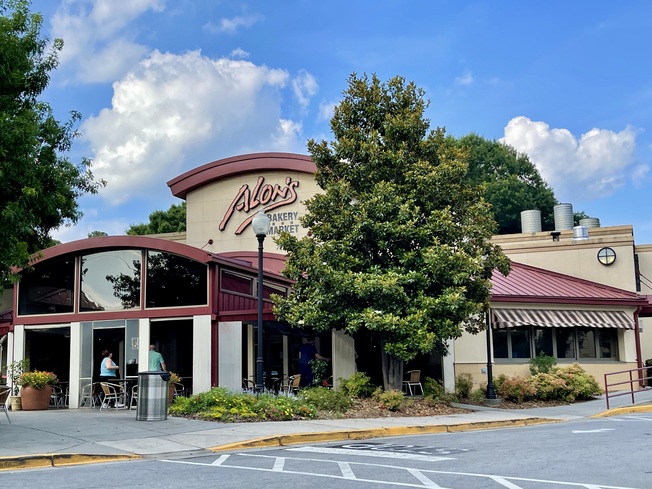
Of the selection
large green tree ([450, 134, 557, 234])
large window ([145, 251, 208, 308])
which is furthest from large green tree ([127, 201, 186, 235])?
large window ([145, 251, 208, 308])

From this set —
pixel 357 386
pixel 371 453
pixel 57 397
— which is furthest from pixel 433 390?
pixel 57 397

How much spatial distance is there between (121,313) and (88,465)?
35.3 feet

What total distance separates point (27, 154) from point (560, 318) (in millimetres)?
17979

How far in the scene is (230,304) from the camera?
67.8ft

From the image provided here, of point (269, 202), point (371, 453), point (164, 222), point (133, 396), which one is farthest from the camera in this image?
point (164, 222)

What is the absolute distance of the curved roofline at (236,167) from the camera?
25672 millimetres

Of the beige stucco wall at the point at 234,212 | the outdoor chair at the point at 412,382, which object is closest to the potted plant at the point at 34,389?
the beige stucco wall at the point at 234,212

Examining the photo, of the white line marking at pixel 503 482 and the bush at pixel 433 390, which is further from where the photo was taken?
the bush at pixel 433 390

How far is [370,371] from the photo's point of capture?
21.3 meters

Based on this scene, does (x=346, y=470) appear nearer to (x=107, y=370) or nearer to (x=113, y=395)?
(x=113, y=395)

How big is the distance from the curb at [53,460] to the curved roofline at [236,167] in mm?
15471

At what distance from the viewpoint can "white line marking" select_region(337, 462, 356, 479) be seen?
9.10 meters

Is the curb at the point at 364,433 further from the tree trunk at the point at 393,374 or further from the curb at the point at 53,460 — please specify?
the tree trunk at the point at 393,374

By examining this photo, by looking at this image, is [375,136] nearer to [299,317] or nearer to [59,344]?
[299,317]
